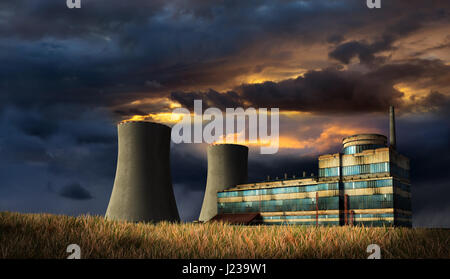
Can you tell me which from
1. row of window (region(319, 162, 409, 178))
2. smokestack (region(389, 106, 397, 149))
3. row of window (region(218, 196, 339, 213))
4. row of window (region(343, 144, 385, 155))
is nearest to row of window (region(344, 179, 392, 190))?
row of window (region(319, 162, 409, 178))

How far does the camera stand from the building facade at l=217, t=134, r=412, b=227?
70.6 m

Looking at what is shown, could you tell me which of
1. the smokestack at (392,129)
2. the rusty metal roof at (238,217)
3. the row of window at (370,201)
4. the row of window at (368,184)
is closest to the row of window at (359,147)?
the smokestack at (392,129)

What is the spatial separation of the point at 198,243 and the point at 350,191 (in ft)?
224

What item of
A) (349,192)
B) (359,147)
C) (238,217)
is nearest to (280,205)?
(238,217)

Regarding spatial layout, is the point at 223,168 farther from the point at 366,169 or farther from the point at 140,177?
the point at 140,177

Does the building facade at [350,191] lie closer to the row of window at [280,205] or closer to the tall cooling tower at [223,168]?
the row of window at [280,205]

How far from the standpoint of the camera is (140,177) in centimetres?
5909

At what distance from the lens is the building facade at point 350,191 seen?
232 ft

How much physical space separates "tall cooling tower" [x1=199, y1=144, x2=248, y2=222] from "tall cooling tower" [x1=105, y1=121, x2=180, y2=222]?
2900 cm

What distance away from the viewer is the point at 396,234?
12.0 metres

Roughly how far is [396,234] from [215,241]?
216 inches

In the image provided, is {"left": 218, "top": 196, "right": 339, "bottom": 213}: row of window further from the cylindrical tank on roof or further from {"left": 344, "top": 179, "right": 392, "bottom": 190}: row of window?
the cylindrical tank on roof
